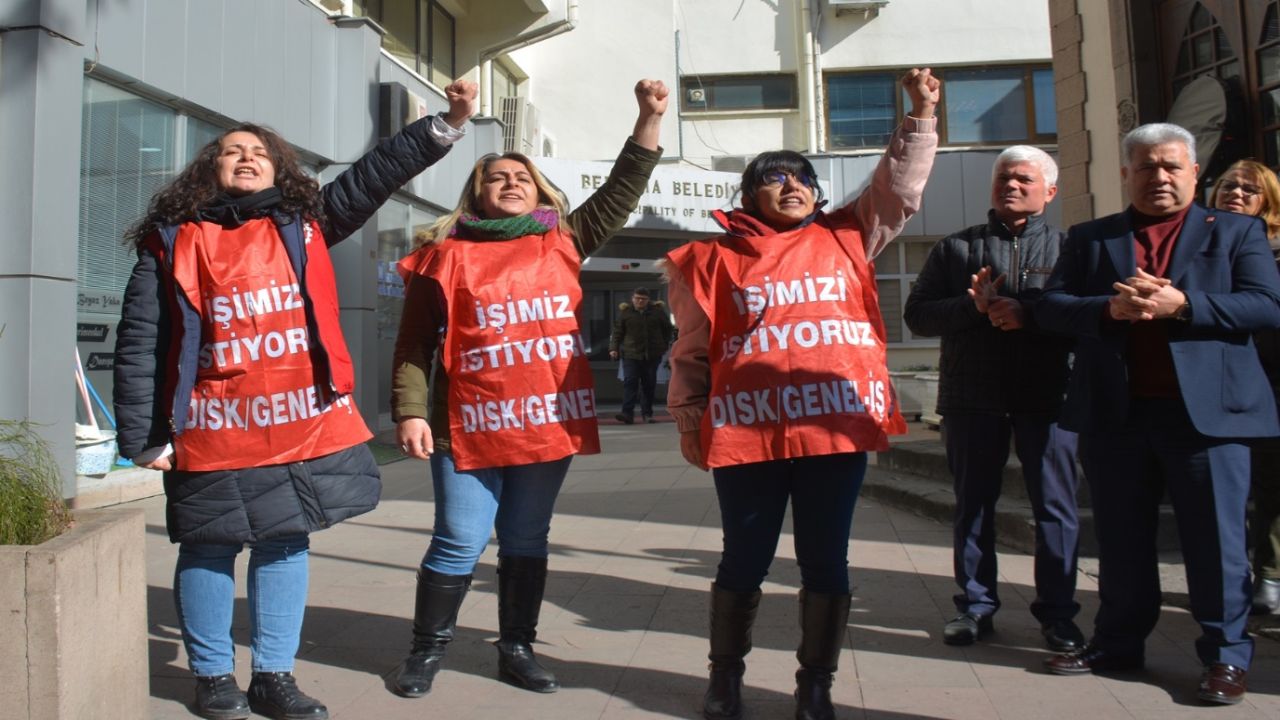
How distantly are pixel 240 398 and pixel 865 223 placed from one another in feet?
6.47

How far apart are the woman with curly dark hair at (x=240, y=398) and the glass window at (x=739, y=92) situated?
1897 centimetres

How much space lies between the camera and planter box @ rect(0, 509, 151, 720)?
2.68m

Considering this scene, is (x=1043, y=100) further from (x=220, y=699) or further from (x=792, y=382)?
(x=220, y=699)

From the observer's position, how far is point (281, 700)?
338 centimetres

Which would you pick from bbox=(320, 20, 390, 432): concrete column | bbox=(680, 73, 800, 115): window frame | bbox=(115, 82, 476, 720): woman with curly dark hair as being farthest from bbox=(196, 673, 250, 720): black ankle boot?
bbox=(680, 73, 800, 115): window frame

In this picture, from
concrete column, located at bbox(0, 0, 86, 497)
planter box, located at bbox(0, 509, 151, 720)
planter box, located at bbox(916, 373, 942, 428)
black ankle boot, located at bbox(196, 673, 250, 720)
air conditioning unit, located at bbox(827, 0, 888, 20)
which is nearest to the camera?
planter box, located at bbox(0, 509, 151, 720)

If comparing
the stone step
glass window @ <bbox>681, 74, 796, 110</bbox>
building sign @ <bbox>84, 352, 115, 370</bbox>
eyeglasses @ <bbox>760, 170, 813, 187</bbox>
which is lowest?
the stone step

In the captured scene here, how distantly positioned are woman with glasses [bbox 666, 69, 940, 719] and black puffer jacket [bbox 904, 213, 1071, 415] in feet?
2.78

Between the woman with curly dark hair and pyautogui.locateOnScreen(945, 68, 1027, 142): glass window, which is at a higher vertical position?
pyautogui.locateOnScreen(945, 68, 1027, 142): glass window

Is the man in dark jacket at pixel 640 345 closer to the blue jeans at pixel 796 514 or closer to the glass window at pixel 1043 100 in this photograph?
the glass window at pixel 1043 100

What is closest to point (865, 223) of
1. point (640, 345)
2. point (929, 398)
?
point (929, 398)

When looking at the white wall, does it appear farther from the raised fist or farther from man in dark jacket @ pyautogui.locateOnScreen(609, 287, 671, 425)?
the raised fist

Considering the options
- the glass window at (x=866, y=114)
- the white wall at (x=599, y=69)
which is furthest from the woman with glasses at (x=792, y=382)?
the glass window at (x=866, y=114)

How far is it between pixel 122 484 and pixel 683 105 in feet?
51.5
